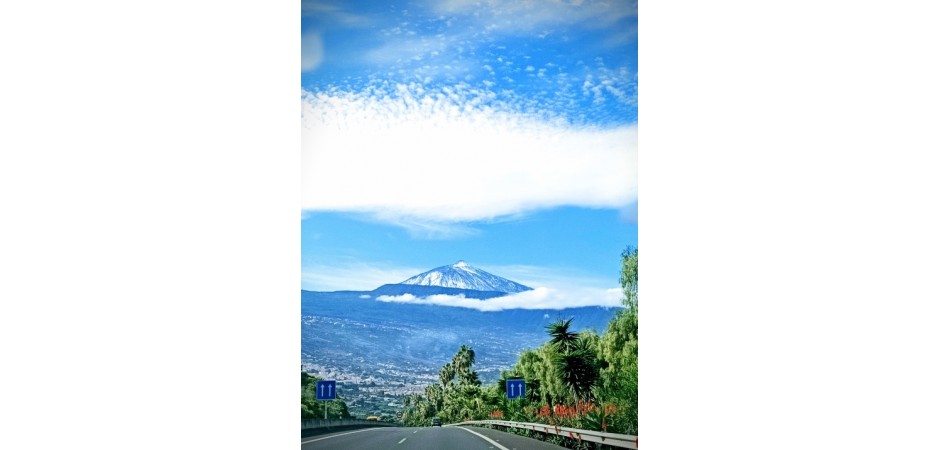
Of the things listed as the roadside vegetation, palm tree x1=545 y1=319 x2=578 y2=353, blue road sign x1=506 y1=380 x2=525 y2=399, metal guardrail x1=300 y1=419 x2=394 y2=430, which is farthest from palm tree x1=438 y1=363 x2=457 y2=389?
palm tree x1=545 y1=319 x2=578 y2=353

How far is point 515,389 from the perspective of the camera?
6.79m

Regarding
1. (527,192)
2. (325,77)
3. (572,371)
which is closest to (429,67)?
(325,77)

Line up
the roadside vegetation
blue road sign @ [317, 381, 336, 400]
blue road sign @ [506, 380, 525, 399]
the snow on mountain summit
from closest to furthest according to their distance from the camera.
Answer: the snow on mountain summit → blue road sign @ [317, 381, 336, 400] → the roadside vegetation → blue road sign @ [506, 380, 525, 399]

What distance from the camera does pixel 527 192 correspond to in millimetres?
6598

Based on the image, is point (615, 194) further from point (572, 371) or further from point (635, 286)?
point (572, 371)

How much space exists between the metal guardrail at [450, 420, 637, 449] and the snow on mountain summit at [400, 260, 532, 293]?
1303 mm

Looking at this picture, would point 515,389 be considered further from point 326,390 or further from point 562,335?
point 326,390

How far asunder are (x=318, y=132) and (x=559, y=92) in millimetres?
2162

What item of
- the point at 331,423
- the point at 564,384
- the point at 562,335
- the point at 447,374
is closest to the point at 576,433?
the point at 564,384

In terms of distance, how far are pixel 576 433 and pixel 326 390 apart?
229cm

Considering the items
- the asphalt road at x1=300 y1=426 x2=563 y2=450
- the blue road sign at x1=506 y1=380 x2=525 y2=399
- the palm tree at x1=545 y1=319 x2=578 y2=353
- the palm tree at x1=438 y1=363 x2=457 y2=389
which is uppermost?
the palm tree at x1=545 y1=319 x2=578 y2=353

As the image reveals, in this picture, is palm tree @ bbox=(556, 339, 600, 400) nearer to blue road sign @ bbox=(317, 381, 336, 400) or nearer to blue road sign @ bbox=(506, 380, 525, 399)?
blue road sign @ bbox=(506, 380, 525, 399)

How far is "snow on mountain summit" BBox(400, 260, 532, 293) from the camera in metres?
6.37

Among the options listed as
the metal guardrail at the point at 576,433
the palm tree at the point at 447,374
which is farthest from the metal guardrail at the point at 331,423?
the metal guardrail at the point at 576,433
